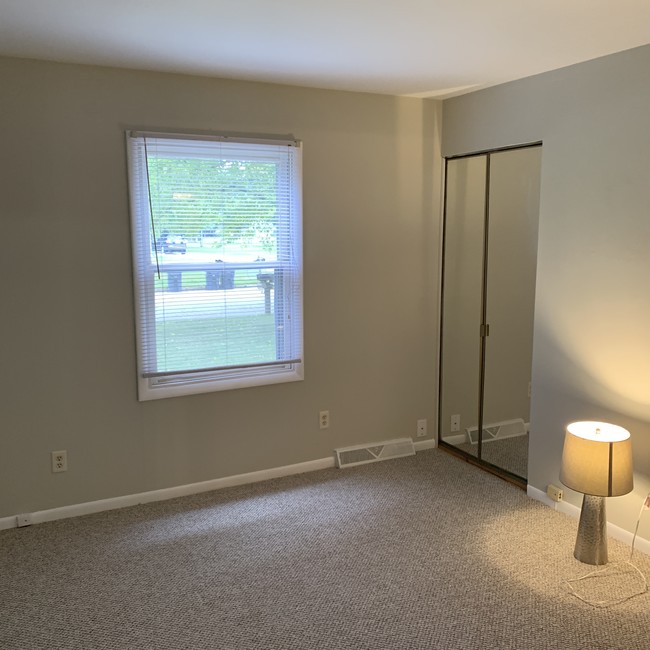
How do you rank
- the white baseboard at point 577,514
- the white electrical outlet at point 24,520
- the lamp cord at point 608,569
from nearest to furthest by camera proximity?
the lamp cord at point 608,569, the white baseboard at point 577,514, the white electrical outlet at point 24,520

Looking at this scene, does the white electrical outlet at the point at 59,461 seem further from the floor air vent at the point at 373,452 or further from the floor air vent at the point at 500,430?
the floor air vent at the point at 500,430

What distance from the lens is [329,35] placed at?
105 inches

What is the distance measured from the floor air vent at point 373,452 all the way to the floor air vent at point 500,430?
0.41 metres

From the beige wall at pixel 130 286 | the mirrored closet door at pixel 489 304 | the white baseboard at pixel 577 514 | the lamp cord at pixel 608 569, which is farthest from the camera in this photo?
the mirrored closet door at pixel 489 304

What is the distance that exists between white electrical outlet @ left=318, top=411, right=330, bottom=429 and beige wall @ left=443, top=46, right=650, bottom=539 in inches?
48.2

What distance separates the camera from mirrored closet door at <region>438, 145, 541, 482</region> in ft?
11.9

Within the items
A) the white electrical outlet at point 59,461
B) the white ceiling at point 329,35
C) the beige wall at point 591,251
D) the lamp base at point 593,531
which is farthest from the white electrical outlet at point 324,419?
the white ceiling at point 329,35

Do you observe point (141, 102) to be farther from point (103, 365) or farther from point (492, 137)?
point (492, 137)

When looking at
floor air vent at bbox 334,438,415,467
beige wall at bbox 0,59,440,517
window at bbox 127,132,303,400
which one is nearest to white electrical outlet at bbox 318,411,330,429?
beige wall at bbox 0,59,440,517

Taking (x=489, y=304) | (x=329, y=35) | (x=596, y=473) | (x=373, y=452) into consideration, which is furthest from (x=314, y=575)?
(x=329, y=35)

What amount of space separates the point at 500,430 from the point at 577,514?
2.33 ft

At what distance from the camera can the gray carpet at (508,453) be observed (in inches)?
146

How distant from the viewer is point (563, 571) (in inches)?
111

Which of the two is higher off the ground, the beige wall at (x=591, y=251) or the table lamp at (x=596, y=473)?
the beige wall at (x=591, y=251)
